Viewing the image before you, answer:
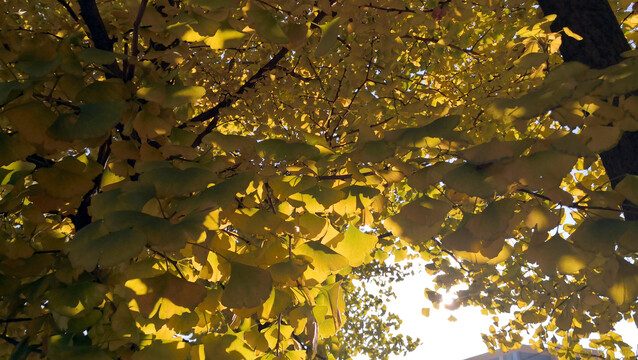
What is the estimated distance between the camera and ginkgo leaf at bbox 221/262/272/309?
114 centimetres

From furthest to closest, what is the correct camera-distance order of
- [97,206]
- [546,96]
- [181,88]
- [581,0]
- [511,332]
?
[511,332] → [581,0] → [181,88] → [97,206] → [546,96]

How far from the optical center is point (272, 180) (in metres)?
1.45

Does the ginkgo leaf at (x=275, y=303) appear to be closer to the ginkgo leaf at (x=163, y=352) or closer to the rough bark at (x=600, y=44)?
the ginkgo leaf at (x=163, y=352)

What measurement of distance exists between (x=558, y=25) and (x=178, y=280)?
3.04 metres

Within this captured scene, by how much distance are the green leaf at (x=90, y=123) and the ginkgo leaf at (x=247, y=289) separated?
0.56 metres

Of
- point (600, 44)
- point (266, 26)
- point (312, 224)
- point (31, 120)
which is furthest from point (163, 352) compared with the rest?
point (600, 44)

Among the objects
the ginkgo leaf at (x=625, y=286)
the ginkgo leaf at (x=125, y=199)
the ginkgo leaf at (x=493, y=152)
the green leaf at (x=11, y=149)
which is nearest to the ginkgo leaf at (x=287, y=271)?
the ginkgo leaf at (x=125, y=199)

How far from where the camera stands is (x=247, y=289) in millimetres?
1158

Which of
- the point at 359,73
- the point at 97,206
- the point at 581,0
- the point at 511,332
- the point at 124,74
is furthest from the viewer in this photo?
the point at 511,332

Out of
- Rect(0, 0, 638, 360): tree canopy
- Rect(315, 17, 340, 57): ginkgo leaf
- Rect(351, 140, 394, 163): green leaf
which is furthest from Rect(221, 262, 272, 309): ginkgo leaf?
Rect(315, 17, 340, 57): ginkgo leaf

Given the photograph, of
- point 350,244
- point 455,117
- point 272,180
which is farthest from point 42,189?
point 455,117

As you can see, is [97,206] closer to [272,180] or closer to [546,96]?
[272,180]

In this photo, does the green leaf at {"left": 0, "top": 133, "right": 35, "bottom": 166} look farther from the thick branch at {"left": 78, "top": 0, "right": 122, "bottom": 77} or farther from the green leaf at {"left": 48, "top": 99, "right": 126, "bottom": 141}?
the thick branch at {"left": 78, "top": 0, "right": 122, "bottom": 77}

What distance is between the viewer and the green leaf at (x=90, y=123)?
1.18 metres
